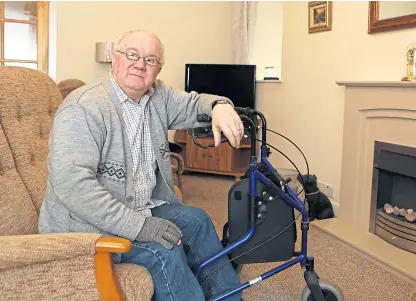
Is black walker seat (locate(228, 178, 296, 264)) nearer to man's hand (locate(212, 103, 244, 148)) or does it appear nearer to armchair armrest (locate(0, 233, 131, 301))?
man's hand (locate(212, 103, 244, 148))

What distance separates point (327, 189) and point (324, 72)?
35.7 inches

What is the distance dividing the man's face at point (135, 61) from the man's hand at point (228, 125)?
0.88 ft

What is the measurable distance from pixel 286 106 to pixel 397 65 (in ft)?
4.61

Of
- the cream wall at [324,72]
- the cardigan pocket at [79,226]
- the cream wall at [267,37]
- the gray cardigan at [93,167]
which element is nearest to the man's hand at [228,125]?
the gray cardigan at [93,167]

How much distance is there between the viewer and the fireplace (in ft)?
8.41

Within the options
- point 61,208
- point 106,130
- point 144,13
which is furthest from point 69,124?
point 144,13

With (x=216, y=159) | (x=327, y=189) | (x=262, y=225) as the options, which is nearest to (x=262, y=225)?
(x=262, y=225)

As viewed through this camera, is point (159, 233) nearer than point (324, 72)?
Yes

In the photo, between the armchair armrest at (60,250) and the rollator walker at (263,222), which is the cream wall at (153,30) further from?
the armchair armrest at (60,250)

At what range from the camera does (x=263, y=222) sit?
66.2 inches

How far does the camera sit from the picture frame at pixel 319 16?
3.36m

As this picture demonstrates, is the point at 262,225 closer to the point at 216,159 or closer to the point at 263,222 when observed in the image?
the point at 263,222

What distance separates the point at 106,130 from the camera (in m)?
1.36

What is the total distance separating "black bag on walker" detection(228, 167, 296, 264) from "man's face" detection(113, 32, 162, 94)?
0.53 meters
